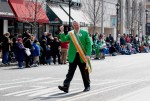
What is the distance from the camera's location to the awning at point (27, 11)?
109ft

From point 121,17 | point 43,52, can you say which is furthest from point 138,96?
point 121,17

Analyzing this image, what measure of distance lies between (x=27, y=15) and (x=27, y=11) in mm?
497

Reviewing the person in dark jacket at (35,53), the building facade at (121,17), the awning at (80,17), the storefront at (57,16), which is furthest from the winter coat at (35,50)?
the building facade at (121,17)

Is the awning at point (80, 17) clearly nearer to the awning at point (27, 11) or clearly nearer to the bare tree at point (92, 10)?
the bare tree at point (92, 10)

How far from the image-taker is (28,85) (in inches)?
569

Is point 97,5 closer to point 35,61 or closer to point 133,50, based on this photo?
point 133,50

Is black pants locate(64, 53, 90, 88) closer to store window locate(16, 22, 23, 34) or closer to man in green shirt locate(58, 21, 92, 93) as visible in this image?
man in green shirt locate(58, 21, 92, 93)

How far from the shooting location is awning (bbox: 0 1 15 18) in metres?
31.5

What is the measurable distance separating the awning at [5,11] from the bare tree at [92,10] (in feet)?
54.1

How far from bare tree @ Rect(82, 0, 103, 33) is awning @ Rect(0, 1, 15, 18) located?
16.5 metres

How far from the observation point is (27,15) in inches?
1364

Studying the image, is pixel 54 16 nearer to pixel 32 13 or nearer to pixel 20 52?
pixel 32 13

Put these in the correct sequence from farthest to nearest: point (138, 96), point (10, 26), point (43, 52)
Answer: point (10, 26) < point (43, 52) < point (138, 96)

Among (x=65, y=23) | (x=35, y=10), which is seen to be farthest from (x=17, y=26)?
(x=65, y=23)
